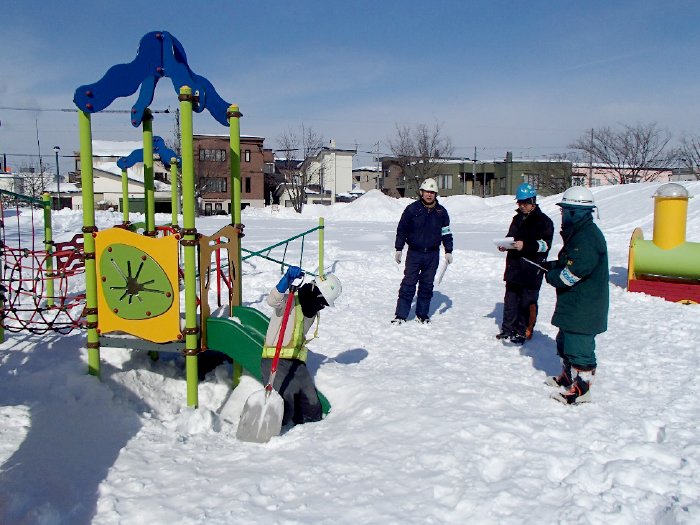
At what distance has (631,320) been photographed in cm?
703

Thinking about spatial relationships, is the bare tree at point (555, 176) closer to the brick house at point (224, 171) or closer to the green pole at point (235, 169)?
the brick house at point (224, 171)

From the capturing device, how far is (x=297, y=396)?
4.38 meters

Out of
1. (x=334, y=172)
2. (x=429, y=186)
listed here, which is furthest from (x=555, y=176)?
(x=429, y=186)

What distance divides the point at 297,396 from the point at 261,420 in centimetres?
46

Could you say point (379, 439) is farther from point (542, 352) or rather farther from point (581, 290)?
point (542, 352)

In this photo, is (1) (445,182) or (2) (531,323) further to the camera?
(1) (445,182)

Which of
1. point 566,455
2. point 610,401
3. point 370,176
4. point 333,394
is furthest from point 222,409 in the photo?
point 370,176

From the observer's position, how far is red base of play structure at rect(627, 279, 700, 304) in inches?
307

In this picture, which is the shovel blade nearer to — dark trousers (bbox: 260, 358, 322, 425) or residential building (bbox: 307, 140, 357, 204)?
dark trousers (bbox: 260, 358, 322, 425)

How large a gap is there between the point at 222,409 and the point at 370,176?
73193mm

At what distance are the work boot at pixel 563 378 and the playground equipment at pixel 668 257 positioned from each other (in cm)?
430

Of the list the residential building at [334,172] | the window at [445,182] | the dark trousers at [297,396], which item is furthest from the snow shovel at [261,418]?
the residential building at [334,172]

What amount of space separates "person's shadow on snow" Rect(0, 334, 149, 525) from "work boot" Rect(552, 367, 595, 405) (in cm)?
329

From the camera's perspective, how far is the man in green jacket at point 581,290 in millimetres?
4105
